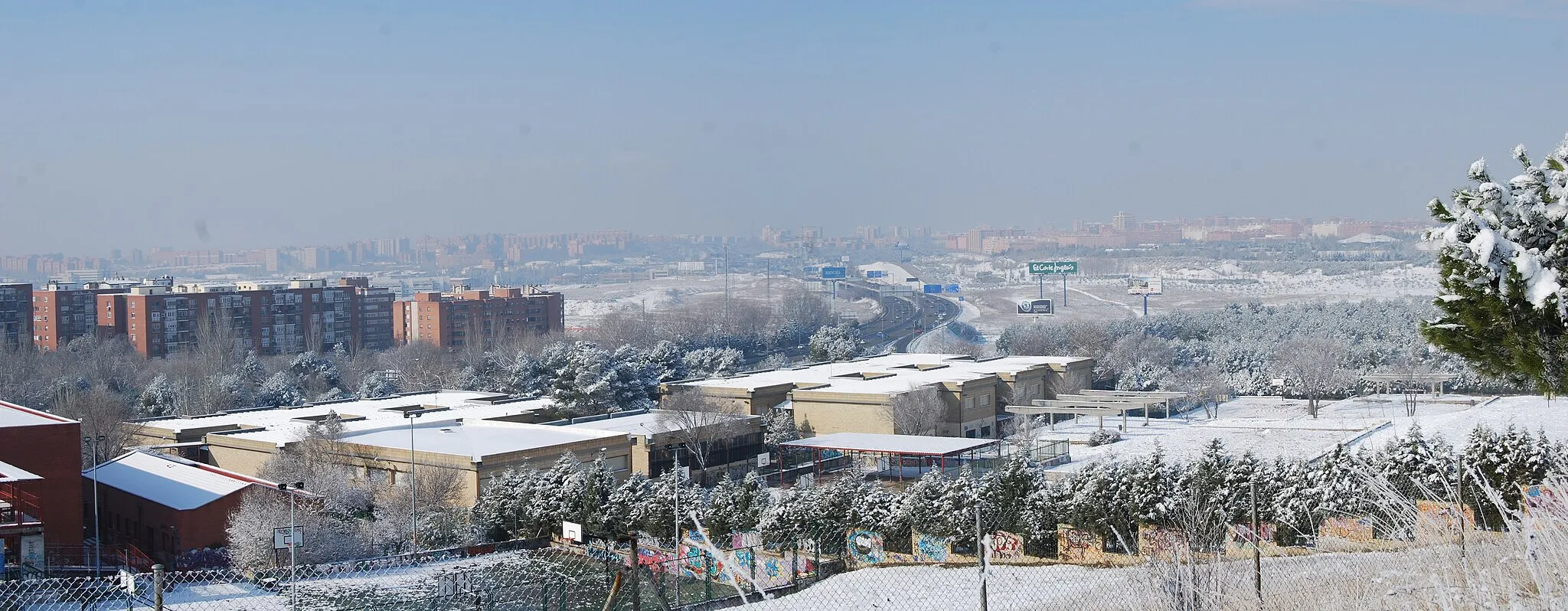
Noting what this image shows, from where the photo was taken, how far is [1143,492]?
977 cm

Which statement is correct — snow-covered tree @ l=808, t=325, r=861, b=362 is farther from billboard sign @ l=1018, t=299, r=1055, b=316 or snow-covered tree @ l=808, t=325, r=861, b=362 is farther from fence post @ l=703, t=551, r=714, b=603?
fence post @ l=703, t=551, r=714, b=603

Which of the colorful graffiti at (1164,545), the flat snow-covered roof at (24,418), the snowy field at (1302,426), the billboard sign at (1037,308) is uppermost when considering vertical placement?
the colorful graffiti at (1164,545)

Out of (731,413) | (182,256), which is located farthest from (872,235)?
(731,413)

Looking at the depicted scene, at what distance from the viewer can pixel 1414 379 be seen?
82.7 ft

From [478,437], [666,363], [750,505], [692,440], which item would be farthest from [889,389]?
[750,505]

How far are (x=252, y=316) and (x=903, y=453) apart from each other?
108ft

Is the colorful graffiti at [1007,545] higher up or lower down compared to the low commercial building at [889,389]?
higher up

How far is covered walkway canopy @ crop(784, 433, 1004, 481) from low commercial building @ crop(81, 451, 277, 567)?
276 inches

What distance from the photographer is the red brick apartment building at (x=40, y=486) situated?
10688 mm

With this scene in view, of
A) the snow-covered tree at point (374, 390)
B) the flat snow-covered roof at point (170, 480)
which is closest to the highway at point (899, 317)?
the snow-covered tree at point (374, 390)

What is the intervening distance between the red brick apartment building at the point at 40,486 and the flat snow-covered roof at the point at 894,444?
8392mm

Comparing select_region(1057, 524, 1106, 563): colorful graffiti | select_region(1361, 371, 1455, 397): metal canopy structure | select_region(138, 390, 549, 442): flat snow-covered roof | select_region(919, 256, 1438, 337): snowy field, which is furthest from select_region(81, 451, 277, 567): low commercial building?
select_region(919, 256, 1438, 337): snowy field

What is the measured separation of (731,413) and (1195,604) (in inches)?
636

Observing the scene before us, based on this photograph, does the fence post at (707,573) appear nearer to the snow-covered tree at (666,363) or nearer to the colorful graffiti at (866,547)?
the colorful graffiti at (866,547)
